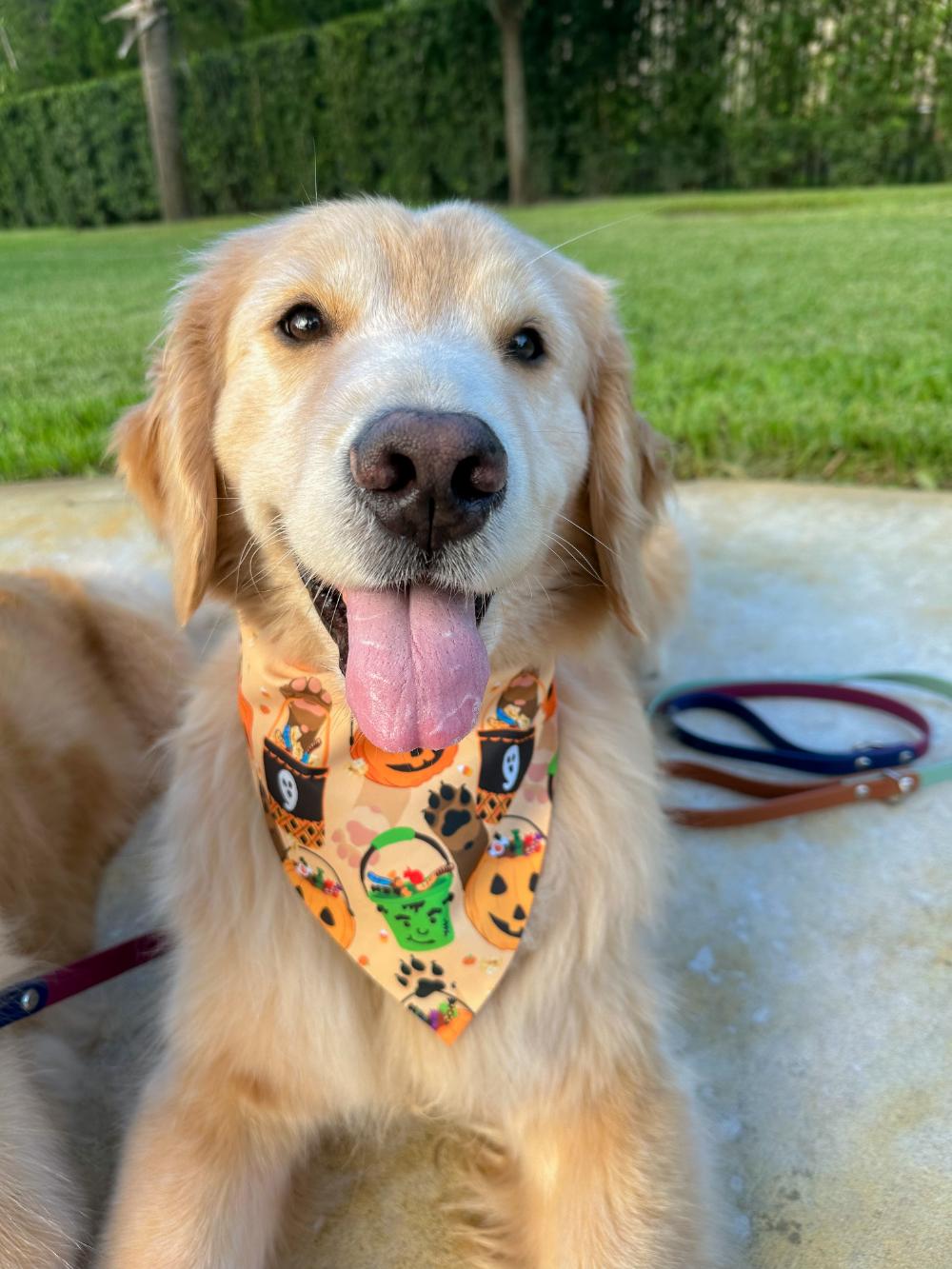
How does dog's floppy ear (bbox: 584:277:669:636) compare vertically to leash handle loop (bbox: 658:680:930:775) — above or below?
above

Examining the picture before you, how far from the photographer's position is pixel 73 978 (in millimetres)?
1809

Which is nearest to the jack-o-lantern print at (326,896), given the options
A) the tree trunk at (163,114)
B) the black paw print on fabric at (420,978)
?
the black paw print on fabric at (420,978)

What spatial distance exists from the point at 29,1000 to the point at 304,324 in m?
1.37

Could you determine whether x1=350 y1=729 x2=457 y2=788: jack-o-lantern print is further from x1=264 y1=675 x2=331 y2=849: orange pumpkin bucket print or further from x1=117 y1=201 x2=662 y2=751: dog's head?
x1=117 y1=201 x2=662 y2=751: dog's head

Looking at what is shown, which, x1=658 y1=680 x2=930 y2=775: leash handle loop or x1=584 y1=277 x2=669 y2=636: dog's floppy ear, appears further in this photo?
x1=658 y1=680 x2=930 y2=775: leash handle loop

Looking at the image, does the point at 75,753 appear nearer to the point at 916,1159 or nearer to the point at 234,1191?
the point at 234,1191

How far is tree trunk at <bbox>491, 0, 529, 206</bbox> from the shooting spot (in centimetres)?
1424

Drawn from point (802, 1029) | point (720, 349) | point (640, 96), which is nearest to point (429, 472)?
point (802, 1029)

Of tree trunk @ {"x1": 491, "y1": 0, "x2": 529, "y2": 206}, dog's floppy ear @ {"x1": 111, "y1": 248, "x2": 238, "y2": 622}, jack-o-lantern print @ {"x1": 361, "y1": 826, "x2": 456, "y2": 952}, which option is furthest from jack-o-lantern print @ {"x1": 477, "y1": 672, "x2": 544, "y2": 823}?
tree trunk @ {"x1": 491, "y1": 0, "x2": 529, "y2": 206}

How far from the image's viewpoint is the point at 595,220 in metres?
11.8

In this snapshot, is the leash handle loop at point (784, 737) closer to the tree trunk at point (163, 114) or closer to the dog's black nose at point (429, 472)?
the dog's black nose at point (429, 472)

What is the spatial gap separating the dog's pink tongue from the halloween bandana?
0.71 feet

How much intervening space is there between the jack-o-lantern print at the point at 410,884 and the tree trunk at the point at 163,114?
6.00 metres

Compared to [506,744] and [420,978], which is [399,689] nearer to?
[506,744]
